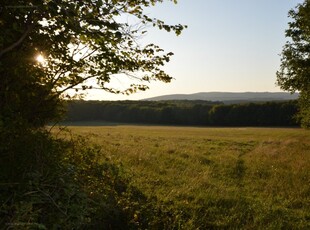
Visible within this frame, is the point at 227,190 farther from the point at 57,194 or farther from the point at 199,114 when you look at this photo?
the point at 199,114

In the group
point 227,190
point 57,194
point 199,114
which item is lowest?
point 227,190

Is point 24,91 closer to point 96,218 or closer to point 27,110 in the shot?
point 27,110

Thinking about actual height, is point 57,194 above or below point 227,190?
above

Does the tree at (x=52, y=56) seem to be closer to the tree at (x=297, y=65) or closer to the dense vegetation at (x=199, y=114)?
the tree at (x=297, y=65)

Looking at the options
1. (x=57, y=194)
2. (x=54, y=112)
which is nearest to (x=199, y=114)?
(x=54, y=112)

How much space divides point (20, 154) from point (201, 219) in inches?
180

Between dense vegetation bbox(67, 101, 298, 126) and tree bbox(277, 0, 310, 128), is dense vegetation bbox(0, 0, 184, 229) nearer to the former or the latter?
tree bbox(277, 0, 310, 128)

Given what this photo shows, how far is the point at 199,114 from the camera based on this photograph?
10462 cm

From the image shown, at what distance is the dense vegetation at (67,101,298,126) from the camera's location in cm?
9250

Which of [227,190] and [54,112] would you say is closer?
[54,112]

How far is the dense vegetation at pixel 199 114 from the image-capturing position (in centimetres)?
9250

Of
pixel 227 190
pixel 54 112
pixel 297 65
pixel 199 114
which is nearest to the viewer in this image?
pixel 54 112

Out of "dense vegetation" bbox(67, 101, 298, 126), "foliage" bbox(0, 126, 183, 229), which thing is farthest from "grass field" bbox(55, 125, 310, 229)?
"dense vegetation" bbox(67, 101, 298, 126)

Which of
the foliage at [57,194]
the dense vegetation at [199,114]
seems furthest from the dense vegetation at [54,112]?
the dense vegetation at [199,114]
